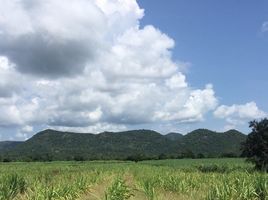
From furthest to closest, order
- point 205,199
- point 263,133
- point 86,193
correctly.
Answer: point 263,133 < point 86,193 < point 205,199

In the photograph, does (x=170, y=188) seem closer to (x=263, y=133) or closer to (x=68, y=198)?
(x=68, y=198)

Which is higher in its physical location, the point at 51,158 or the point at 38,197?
the point at 51,158

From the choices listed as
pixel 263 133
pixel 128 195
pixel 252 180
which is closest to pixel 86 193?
pixel 128 195

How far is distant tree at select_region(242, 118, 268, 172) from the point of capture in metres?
57.6

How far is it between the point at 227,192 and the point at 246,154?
44096 mm

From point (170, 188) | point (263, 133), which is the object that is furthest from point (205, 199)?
point (263, 133)

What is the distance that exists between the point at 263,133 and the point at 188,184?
36.0 m

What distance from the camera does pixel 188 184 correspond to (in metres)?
24.2

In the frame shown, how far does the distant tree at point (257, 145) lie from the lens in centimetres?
5762

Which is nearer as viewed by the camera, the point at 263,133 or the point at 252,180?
the point at 252,180

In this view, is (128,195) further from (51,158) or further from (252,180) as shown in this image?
(51,158)

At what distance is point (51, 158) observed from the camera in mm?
149250

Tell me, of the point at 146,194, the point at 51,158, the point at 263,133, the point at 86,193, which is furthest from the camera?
the point at 51,158

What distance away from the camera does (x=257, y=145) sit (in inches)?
2291
